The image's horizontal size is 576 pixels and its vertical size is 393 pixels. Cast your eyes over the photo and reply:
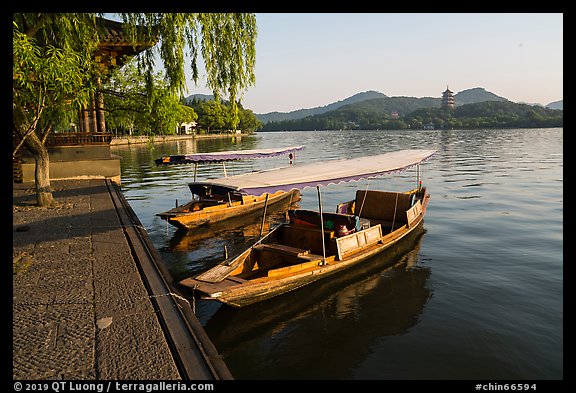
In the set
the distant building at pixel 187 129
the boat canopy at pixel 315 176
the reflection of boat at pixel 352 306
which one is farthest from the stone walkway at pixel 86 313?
the distant building at pixel 187 129

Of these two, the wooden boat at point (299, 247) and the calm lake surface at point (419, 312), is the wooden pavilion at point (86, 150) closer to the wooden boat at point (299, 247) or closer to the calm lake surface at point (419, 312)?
the calm lake surface at point (419, 312)

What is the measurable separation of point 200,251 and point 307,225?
201 inches

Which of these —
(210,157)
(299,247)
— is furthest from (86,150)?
(299,247)

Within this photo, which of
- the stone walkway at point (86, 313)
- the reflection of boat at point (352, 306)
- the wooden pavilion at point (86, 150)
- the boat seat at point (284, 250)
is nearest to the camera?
the stone walkway at point (86, 313)

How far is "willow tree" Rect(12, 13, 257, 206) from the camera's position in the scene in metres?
11.8

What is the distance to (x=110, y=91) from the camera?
59.5 feet

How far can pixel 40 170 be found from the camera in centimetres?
1540

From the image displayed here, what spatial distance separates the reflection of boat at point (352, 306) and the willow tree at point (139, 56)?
790 cm

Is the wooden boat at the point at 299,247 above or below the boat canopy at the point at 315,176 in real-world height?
below

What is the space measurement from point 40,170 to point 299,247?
11277 millimetres

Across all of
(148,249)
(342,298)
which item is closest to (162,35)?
(148,249)

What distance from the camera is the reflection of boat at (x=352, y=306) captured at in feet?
29.2

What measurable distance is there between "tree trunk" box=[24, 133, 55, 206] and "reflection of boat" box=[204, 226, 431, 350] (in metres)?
10.7

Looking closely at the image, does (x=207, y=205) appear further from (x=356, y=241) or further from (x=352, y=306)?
Answer: (x=352, y=306)
